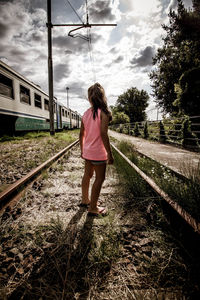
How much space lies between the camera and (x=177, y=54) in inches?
858

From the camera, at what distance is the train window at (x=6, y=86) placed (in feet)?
21.4

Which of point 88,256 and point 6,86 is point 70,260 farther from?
point 6,86

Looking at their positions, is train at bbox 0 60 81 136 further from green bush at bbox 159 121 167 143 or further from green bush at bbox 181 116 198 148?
green bush at bbox 181 116 198 148

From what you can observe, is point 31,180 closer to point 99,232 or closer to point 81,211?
point 81,211

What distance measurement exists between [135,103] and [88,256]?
64.6m

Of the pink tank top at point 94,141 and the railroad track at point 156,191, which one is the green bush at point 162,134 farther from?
the pink tank top at point 94,141

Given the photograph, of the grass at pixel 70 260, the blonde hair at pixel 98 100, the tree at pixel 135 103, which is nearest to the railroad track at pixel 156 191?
the grass at pixel 70 260

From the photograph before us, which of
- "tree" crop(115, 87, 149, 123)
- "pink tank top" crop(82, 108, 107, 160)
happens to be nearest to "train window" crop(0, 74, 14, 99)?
"pink tank top" crop(82, 108, 107, 160)

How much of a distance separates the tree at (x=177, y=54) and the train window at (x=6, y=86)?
30.5 feet

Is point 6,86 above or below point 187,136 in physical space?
Answer: above

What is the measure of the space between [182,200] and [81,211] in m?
1.19

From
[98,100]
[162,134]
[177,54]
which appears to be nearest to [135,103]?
[177,54]

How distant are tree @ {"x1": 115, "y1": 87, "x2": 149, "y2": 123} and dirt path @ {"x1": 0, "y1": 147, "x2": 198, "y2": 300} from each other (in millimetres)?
61195

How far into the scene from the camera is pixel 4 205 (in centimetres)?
197
